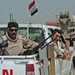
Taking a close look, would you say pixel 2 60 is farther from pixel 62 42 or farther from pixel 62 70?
pixel 62 42

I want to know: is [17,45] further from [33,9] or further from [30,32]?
[33,9]

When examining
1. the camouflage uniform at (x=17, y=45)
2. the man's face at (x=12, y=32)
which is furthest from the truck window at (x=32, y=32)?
the man's face at (x=12, y=32)

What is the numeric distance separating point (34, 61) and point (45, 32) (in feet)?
6.34

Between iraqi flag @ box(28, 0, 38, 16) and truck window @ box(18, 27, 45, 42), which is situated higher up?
iraqi flag @ box(28, 0, 38, 16)

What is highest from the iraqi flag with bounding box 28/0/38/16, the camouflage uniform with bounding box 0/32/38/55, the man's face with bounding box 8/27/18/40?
the iraqi flag with bounding box 28/0/38/16

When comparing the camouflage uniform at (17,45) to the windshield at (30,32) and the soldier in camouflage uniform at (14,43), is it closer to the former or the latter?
the soldier in camouflage uniform at (14,43)

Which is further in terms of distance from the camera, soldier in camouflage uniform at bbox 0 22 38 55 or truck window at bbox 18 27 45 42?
truck window at bbox 18 27 45 42

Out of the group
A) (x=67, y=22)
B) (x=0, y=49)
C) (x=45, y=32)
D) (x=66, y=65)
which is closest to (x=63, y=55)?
(x=45, y=32)

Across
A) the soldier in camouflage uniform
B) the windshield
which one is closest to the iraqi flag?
the windshield

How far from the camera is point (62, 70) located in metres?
8.14

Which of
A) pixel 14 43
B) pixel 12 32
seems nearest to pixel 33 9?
pixel 12 32

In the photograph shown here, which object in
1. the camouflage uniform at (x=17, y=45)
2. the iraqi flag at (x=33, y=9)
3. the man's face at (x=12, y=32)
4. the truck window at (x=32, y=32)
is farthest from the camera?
the iraqi flag at (x=33, y=9)

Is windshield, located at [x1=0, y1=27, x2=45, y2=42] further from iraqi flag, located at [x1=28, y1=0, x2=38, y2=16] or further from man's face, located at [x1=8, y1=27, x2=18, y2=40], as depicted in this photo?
man's face, located at [x1=8, y1=27, x2=18, y2=40]

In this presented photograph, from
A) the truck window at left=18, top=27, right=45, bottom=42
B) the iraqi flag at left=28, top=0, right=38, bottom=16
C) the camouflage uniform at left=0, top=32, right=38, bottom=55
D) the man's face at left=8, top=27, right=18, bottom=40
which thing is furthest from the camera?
the iraqi flag at left=28, top=0, right=38, bottom=16
